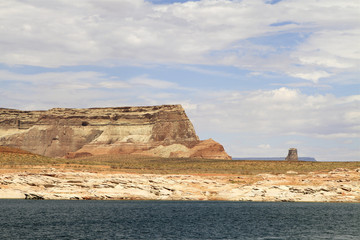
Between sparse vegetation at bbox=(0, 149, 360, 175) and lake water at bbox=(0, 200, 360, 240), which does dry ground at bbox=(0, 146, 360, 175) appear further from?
lake water at bbox=(0, 200, 360, 240)

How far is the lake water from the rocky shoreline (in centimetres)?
652

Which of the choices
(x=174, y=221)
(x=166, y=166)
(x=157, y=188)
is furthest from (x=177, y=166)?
(x=174, y=221)

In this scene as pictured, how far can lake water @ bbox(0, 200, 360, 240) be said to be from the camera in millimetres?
50312

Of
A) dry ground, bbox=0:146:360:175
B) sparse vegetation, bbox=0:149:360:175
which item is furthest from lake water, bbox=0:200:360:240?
sparse vegetation, bbox=0:149:360:175

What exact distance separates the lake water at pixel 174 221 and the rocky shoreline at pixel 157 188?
6518 mm

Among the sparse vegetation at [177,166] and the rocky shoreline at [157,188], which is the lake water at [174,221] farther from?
the sparse vegetation at [177,166]

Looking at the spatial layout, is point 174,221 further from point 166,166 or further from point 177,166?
point 166,166

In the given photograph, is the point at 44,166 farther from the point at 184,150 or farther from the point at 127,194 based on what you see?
the point at 184,150

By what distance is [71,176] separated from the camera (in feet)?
317

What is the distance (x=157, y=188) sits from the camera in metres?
93.9

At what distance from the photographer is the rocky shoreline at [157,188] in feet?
293

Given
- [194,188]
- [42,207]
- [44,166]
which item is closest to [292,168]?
[194,188]

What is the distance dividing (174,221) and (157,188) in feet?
107

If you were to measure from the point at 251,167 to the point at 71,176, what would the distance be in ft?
181
